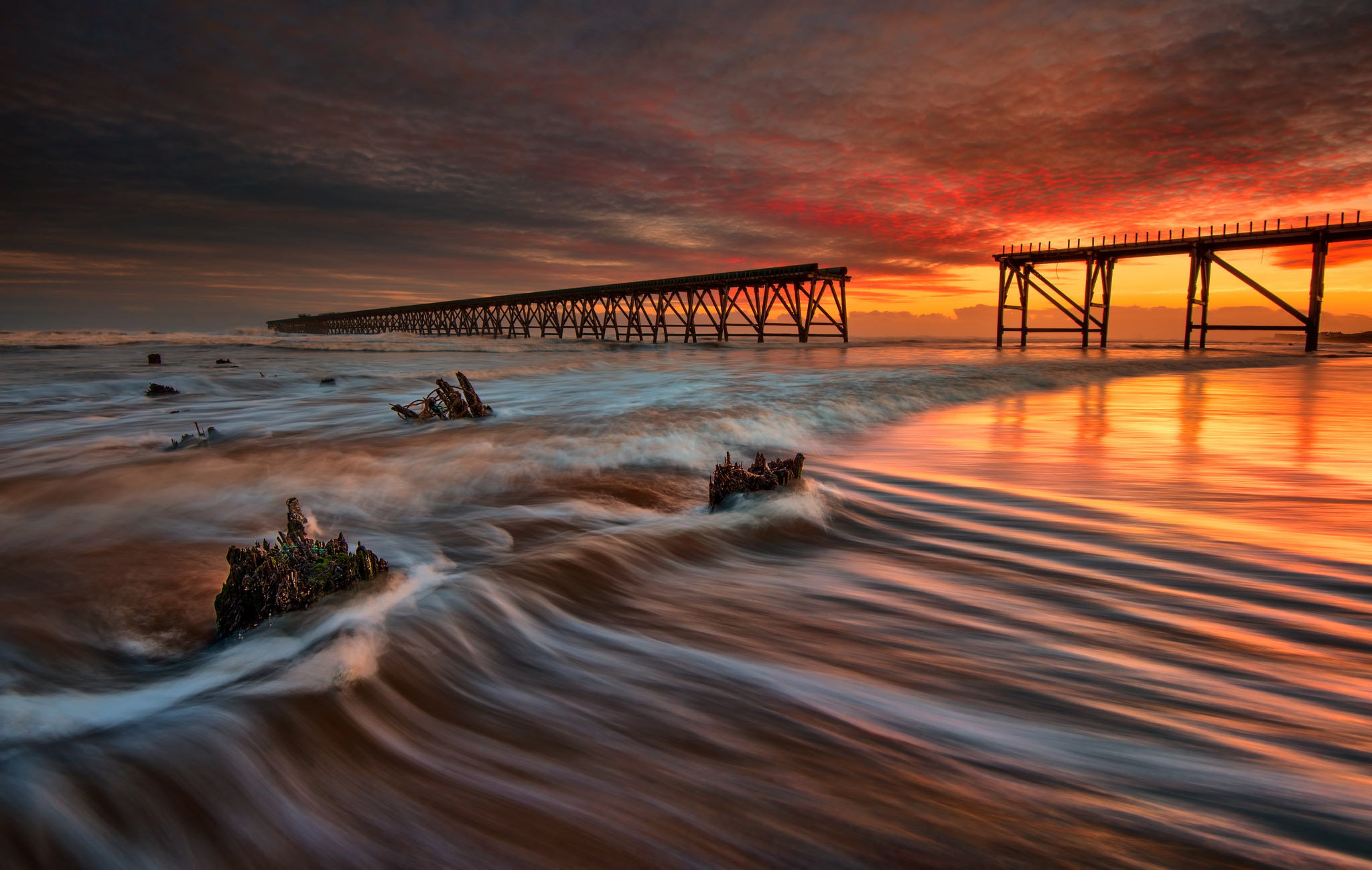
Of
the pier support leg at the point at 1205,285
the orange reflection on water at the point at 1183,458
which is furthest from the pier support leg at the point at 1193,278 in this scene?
the orange reflection on water at the point at 1183,458

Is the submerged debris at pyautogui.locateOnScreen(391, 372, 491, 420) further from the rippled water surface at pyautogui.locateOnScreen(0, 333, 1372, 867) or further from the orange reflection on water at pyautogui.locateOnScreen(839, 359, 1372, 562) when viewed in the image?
the orange reflection on water at pyautogui.locateOnScreen(839, 359, 1372, 562)

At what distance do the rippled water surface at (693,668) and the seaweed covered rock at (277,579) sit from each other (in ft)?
0.30

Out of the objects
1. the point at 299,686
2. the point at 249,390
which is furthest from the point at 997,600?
the point at 249,390

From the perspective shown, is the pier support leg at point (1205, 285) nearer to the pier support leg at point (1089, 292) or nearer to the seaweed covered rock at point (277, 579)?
the pier support leg at point (1089, 292)

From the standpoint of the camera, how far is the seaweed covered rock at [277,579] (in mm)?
2047

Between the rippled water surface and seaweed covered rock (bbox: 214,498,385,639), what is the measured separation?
93mm

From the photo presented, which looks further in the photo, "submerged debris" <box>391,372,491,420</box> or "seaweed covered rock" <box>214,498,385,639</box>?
"submerged debris" <box>391,372,491,420</box>

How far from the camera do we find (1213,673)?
1788 mm

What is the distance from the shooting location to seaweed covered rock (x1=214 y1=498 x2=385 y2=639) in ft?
6.72

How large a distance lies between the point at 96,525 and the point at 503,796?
337 cm

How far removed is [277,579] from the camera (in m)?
2.09

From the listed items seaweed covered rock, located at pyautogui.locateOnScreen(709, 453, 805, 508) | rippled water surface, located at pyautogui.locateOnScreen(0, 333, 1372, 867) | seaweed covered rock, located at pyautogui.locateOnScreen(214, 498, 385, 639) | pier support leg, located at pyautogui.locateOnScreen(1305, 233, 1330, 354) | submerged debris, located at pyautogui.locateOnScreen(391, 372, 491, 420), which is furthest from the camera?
pier support leg, located at pyautogui.locateOnScreen(1305, 233, 1330, 354)

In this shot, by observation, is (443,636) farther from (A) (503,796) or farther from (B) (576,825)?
(B) (576,825)

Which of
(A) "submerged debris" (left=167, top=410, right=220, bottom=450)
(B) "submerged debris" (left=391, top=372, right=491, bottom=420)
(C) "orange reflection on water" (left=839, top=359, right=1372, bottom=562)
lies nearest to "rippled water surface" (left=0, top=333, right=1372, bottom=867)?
(C) "orange reflection on water" (left=839, top=359, right=1372, bottom=562)
